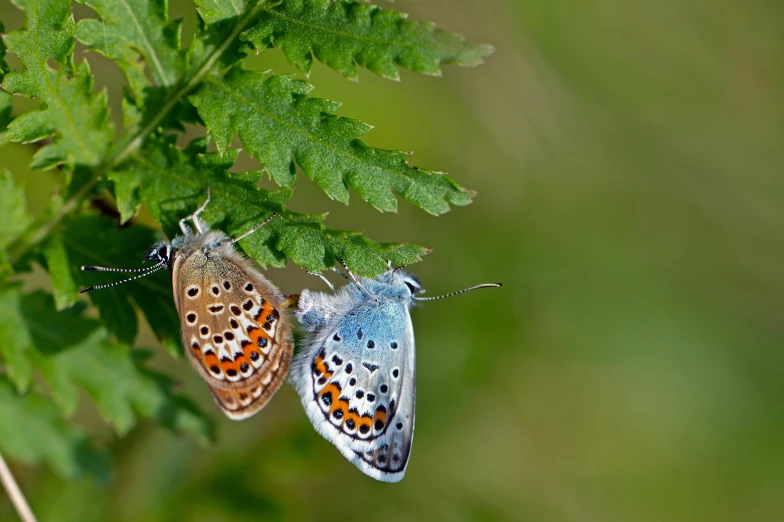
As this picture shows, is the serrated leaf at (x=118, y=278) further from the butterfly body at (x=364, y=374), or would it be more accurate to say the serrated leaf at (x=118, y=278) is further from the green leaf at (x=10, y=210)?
the butterfly body at (x=364, y=374)

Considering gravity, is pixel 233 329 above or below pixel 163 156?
below

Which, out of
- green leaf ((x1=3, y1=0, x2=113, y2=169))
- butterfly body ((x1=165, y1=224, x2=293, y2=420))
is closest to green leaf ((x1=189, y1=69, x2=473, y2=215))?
green leaf ((x1=3, y1=0, x2=113, y2=169))

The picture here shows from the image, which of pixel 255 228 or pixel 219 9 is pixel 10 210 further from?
pixel 219 9

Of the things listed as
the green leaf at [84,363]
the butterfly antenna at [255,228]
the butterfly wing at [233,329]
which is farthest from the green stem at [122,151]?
the butterfly antenna at [255,228]

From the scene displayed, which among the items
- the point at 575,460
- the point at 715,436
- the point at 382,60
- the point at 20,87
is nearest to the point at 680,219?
the point at 715,436

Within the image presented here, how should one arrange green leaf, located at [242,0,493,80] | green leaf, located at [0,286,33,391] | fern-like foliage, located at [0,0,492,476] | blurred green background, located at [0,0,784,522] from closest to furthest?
green leaf, located at [242,0,493,80]
fern-like foliage, located at [0,0,492,476]
green leaf, located at [0,286,33,391]
blurred green background, located at [0,0,784,522]

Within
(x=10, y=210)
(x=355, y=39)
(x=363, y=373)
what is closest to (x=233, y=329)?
(x=363, y=373)

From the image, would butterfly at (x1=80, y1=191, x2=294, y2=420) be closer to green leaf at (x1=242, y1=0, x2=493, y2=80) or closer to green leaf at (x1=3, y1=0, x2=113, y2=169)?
green leaf at (x1=3, y1=0, x2=113, y2=169)

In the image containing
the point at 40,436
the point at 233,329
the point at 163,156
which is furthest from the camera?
the point at 40,436
